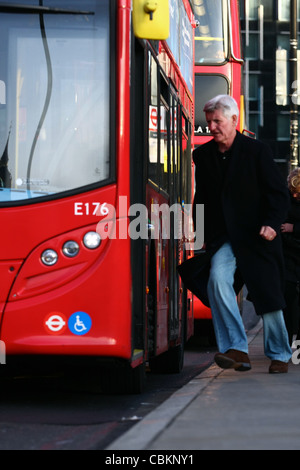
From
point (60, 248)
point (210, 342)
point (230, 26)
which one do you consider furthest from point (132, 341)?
point (230, 26)

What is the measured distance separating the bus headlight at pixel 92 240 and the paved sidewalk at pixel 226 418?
106 centimetres

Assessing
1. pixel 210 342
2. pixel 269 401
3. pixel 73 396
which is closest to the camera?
pixel 269 401

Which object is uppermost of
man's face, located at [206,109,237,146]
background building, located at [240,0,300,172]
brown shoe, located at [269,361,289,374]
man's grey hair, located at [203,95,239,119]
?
background building, located at [240,0,300,172]

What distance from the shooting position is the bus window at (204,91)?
16141 mm

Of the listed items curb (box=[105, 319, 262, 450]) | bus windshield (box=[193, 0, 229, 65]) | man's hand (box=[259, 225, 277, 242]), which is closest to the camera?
curb (box=[105, 319, 262, 450])

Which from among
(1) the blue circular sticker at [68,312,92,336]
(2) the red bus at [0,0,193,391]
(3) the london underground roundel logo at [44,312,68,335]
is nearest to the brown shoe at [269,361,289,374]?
(2) the red bus at [0,0,193,391]

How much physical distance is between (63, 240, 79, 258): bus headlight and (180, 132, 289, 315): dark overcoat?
1429 mm

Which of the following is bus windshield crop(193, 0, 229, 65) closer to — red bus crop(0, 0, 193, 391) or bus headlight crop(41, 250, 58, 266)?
red bus crop(0, 0, 193, 391)

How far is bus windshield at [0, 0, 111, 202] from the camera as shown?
730 centimetres

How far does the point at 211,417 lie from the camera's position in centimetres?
622

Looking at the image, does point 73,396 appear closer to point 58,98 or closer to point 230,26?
point 58,98

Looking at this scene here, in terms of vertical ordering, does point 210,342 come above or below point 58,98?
below

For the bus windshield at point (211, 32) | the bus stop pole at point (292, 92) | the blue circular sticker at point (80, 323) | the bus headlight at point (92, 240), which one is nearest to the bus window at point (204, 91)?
the bus windshield at point (211, 32)

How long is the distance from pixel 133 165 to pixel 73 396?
1.83 metres
